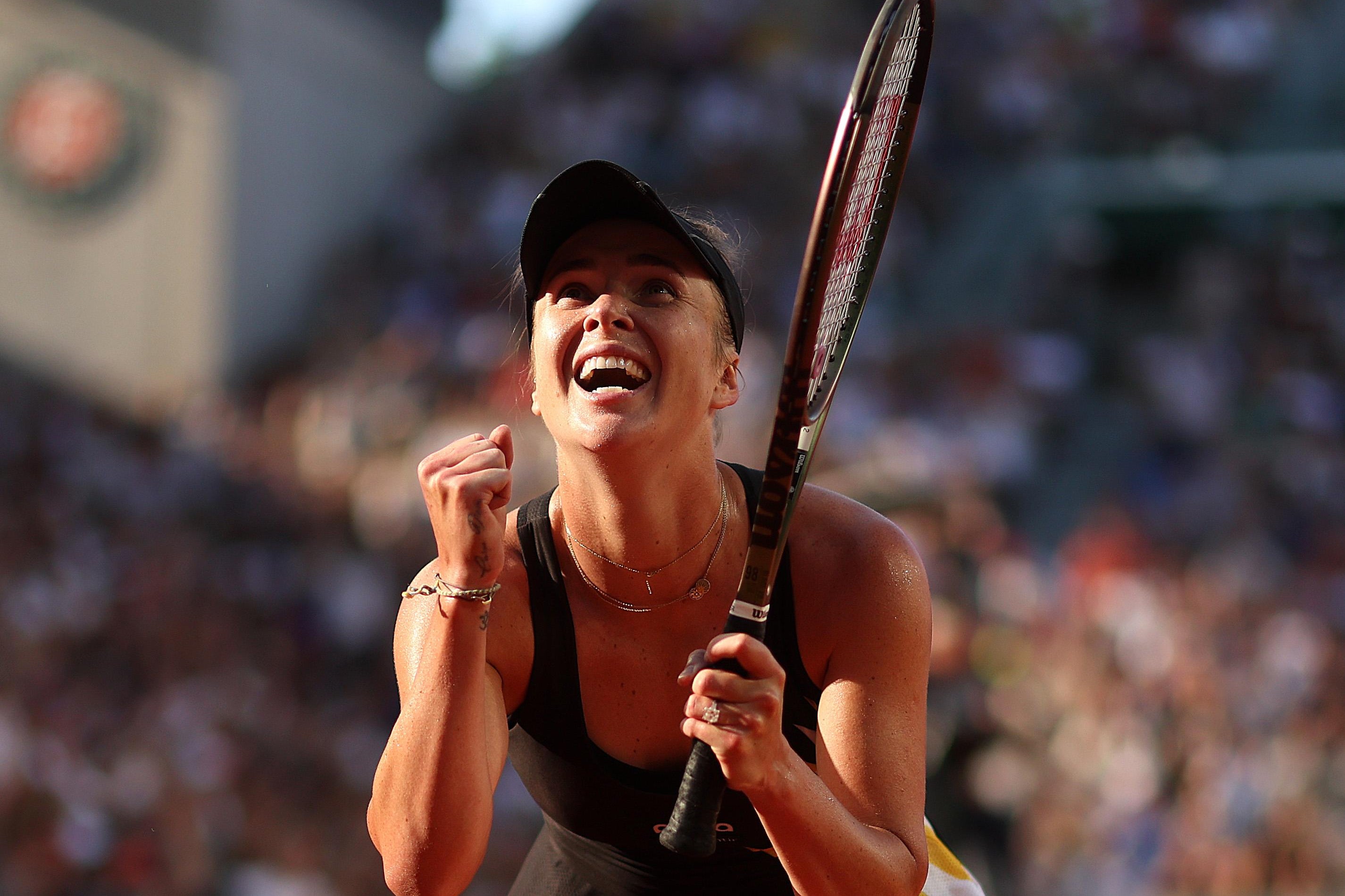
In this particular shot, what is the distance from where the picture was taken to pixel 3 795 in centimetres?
613

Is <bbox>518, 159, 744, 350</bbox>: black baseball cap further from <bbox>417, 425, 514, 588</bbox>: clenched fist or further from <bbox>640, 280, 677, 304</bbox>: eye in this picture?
<bbox>417, 425, 514, 588</bbox>: clenched fist

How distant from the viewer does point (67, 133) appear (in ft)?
36.4

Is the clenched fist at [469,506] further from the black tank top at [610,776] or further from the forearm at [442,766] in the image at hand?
the black tank top at [610,776]

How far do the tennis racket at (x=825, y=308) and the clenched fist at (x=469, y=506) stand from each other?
14.5 inches

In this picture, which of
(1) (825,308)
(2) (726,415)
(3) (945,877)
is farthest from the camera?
(2) (726,415)

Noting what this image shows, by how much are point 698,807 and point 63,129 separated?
10635mm

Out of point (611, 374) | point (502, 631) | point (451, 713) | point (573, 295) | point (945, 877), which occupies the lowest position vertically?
point (945, 877)

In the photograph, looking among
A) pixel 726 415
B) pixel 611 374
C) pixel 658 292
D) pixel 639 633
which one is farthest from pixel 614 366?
pixel 726 415

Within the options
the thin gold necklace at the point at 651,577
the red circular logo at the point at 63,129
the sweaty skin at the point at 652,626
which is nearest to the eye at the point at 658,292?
the sweaty skin at the point at 652,626

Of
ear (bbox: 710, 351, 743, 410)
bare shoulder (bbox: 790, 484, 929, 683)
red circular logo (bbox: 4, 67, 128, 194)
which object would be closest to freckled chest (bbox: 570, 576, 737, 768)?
bare shoulder (bbox: 790, 484, 929, 683)

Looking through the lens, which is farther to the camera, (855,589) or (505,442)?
(855,589)

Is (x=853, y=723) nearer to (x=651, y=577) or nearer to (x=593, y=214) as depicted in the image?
(x=651, y=577)

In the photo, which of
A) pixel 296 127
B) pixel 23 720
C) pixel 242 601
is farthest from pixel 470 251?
pixel 23 720

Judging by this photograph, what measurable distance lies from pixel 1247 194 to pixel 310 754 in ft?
22.3
